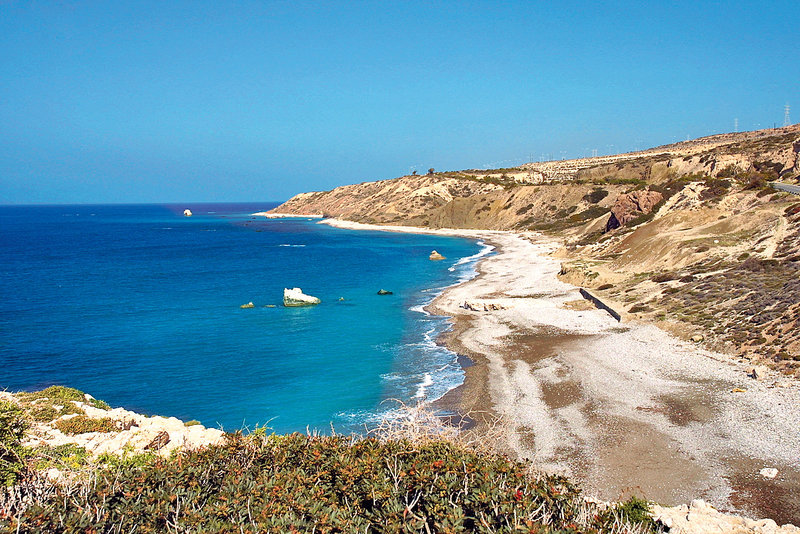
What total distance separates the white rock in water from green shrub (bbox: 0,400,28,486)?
17.6 m

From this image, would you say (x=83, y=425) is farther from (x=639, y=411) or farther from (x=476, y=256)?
(x=476, y=256)

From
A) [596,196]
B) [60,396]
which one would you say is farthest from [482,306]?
[596,196]

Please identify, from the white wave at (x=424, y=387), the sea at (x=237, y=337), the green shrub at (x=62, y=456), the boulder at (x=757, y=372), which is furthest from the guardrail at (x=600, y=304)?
the green shrub at (x=62, y=456)

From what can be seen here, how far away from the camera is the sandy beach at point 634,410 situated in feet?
50.4

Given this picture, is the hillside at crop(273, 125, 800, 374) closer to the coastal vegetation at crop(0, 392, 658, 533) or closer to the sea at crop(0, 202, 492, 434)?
the sea at crop(0, 202, 492, 434)

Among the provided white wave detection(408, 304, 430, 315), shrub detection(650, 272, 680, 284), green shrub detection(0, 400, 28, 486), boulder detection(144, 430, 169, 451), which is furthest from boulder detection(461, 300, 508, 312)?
green shrub detection(0, 400, 28, 486)

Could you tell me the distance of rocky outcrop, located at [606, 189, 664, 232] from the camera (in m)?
66.1

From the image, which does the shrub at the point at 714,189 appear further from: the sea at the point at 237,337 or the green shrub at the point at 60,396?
the green shrub at the point at 60,396

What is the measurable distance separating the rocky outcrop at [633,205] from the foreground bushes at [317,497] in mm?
61818

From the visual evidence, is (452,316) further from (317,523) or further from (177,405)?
(317,523)

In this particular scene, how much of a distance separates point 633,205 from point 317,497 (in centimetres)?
6658

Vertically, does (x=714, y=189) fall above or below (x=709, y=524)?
above

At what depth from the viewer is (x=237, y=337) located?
36219 mm

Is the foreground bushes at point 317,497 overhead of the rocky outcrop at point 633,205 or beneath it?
beneath
